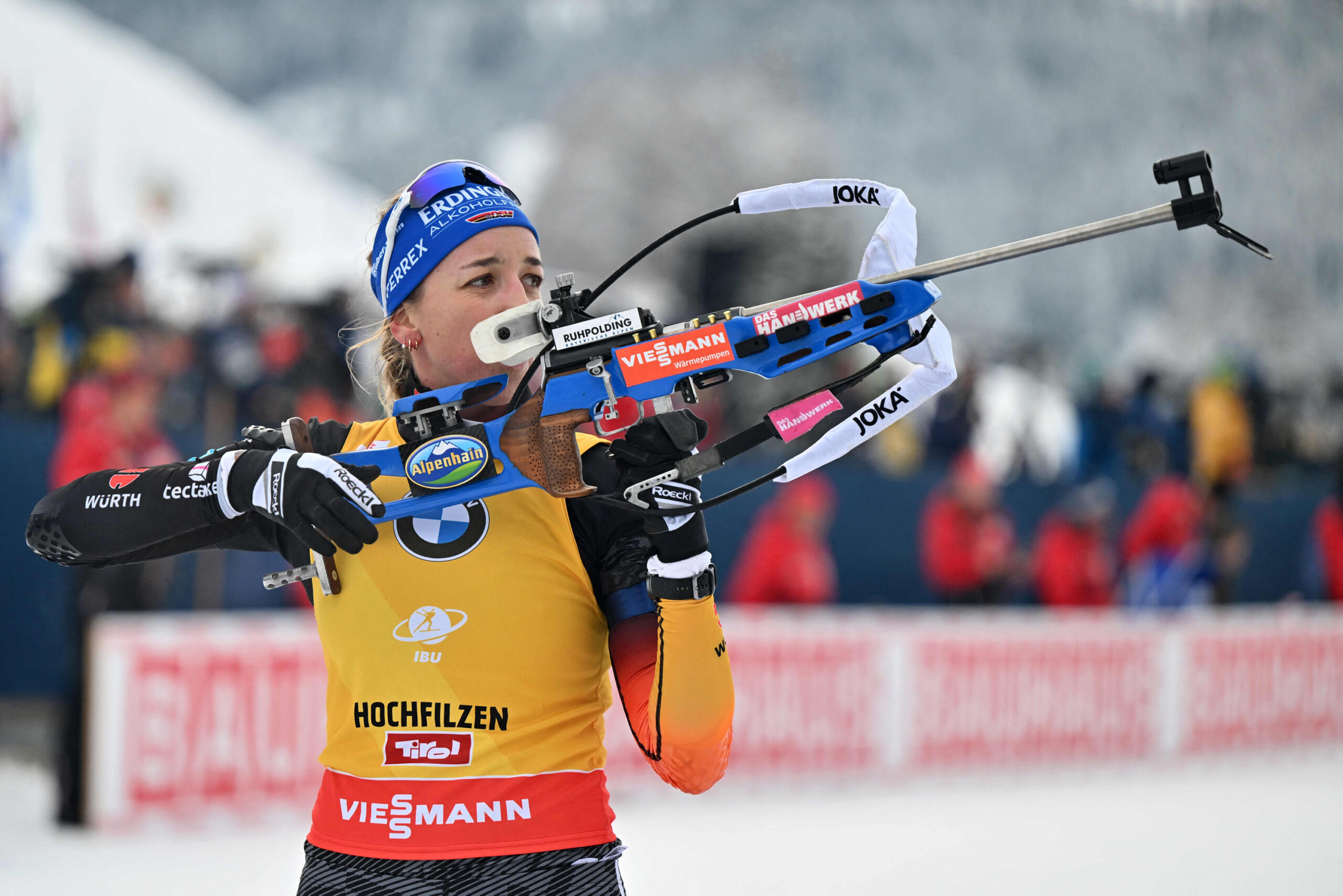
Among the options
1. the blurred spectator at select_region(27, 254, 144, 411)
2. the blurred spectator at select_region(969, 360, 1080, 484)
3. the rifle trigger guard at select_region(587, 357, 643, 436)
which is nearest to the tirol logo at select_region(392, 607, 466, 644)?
the rifle trigger guard at select_region(587, 357, 643, 436)

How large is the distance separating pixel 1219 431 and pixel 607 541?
11.4m

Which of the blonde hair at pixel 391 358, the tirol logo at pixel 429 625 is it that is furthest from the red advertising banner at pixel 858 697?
the tirol logo at pixel 429 625

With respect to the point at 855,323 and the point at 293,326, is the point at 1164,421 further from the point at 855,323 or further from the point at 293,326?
the point at 855,323

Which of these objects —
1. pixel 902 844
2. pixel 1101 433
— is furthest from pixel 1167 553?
pixel 902 844

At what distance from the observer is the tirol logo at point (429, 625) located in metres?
1.80

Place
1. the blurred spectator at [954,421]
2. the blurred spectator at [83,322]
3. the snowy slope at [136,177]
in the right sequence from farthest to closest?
the blurred spectator at [954,421] → the snowy slope at [136,177] → the blurred spectator at [83,322]

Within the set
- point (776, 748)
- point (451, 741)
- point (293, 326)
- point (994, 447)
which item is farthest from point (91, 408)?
point (994, 447)

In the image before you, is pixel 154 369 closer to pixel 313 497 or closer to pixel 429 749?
pixel 313 497

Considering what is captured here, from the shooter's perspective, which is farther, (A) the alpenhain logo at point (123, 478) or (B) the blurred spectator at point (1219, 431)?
(B) the blurred spectator at point (1219, 431)

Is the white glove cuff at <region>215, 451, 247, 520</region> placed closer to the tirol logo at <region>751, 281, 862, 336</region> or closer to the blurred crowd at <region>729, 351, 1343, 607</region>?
the tirol logo at <region>751, 281, 862, 336</region>

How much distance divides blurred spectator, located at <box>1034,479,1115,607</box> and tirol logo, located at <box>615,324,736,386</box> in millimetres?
8247

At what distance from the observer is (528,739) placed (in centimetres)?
177

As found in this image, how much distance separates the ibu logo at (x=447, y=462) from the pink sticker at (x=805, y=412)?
0.45 metres

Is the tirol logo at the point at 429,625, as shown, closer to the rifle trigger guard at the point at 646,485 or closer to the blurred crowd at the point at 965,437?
the rifle trigger guard at the point at 646,485
